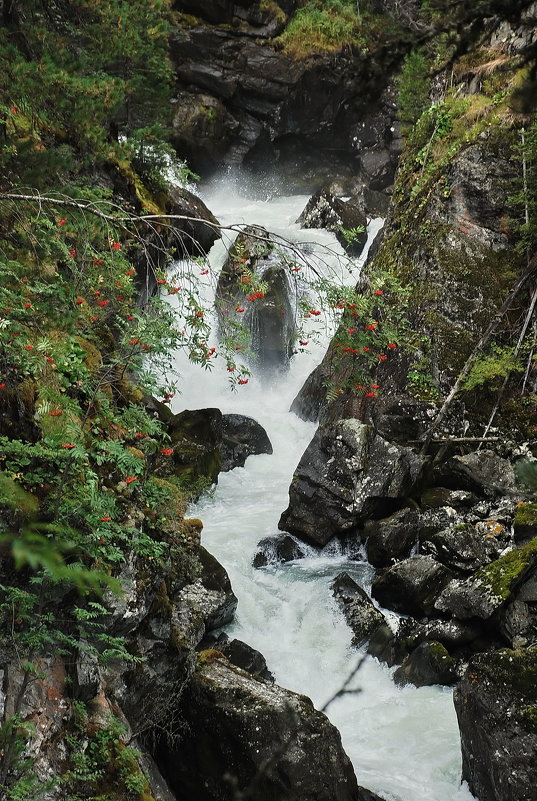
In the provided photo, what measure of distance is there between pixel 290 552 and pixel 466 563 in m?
2.94

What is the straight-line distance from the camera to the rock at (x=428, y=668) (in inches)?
286

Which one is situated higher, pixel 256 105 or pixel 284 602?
pixel 256 105

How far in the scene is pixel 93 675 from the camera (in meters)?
4.49

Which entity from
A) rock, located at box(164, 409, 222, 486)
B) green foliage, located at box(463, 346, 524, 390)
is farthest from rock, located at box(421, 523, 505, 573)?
rock, located at box(164, 409, 222, 486)

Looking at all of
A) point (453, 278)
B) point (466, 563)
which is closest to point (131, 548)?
point (466, 563)

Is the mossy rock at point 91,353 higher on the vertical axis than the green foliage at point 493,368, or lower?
lower

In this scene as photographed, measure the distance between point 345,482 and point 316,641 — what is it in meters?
2.81

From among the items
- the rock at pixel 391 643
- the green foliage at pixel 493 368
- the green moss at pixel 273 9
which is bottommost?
the rock at pixel 391 643

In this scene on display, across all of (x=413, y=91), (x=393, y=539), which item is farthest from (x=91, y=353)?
(x=413, y=91)

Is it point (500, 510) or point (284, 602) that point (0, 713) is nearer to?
point (284, 602)

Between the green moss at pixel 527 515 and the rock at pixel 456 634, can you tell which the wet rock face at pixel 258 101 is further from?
the rock at pixel 456 634

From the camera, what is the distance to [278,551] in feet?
33.2

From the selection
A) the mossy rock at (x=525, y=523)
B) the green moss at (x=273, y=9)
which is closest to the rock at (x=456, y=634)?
the mossy rock at (x=525, y=523)

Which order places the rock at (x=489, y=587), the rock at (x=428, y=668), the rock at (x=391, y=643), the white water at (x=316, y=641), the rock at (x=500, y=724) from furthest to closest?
the rock at (x=391, y=643)
the rock at (x=489, y=587)
the rock at (x=428, y=668)
the white water at (x=316, y=641)
the rock at (x=500, y=724)
